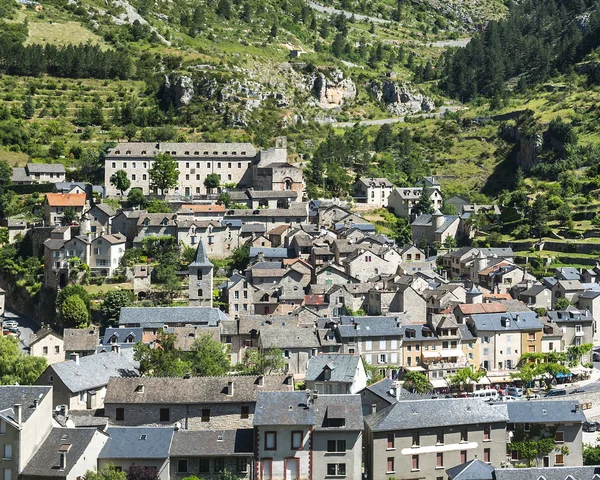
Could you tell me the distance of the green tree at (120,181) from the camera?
99.8 metres

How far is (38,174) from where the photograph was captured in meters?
102

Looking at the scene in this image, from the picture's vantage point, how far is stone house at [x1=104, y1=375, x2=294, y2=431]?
4843 cm

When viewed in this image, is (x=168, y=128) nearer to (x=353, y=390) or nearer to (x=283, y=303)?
(x=283, y=303)

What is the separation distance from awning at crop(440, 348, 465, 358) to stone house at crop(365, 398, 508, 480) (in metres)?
21.2

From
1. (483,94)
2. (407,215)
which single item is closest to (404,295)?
(407,215)

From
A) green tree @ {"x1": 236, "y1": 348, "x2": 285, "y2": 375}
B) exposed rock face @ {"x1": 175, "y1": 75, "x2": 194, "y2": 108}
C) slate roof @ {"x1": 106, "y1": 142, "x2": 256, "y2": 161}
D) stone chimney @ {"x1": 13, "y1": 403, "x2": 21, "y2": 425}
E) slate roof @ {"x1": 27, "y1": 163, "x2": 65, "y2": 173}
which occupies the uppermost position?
exposed rock face @ {"x1": 175, "y1": 75, "x2": 194, "y2": 108}

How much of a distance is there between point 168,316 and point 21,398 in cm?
2694

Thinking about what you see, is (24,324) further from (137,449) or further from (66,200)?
(137,449)

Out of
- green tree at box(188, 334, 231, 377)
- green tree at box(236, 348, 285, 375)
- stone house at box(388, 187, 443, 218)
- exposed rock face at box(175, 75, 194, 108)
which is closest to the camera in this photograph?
green tree at box(188, 334, 231, 377)

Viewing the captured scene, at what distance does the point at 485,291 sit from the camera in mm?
81562

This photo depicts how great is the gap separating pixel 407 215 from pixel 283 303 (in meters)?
33.8

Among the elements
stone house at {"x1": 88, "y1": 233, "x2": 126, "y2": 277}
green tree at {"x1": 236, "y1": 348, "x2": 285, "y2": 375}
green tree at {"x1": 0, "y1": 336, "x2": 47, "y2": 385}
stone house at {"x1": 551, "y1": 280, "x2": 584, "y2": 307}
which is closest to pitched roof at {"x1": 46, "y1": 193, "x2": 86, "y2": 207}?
stone house at {"x1": 88, "y1": 233, "x2": 126, "y2": 277}

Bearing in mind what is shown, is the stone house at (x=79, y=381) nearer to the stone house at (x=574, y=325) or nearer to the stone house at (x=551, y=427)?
the stone house at (x=551, y=427)

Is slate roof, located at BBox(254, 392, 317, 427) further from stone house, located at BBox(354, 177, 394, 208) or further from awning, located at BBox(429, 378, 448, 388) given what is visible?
stone house, located at BBox(354, 177, 394, 208)
